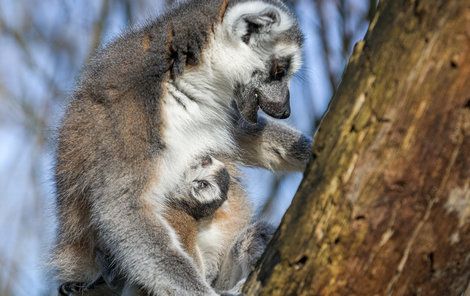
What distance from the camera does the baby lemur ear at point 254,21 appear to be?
16.6 ft

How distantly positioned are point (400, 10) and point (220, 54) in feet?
7.17

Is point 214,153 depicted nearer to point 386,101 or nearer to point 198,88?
point 198,88

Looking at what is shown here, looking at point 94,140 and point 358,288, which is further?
point 94,140

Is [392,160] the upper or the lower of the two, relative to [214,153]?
upper

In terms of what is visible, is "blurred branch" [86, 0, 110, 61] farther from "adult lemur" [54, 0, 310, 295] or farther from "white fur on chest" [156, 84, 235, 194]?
"white fur on chest" [156, 84, 235, 194]

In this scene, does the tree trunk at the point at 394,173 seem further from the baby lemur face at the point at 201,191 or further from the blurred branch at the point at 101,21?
the blurred branch at the point at 101,21

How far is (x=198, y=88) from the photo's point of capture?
5078 mm

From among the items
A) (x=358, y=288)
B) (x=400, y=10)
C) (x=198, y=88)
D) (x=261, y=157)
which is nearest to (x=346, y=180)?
(x=358, y=288)

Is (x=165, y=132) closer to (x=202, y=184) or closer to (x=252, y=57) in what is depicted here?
(x=202, y=184)

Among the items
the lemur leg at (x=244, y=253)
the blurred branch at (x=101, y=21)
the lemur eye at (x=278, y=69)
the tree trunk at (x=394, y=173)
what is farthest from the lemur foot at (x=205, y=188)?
the blurred branch at (x=101, y=21)

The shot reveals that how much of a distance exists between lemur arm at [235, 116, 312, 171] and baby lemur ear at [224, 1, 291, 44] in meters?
0.74

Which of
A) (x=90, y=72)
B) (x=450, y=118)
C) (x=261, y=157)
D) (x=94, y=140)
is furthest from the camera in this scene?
(x=261, y=157)

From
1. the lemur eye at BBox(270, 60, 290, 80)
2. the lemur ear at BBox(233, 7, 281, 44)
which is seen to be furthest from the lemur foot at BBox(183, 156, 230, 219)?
the lemur ear at BBox(233, 7, 281, 44)

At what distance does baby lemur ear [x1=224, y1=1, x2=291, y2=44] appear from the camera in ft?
16.6
